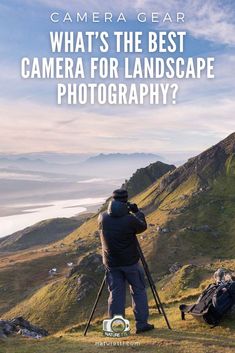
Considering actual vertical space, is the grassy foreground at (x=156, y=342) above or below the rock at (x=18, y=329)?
above

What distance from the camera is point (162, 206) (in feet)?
440

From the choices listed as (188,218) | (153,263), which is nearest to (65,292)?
(153,263)

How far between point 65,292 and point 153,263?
27132 millimetres

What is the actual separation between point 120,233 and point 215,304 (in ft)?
14.3

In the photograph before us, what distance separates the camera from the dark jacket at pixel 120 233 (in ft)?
48.3

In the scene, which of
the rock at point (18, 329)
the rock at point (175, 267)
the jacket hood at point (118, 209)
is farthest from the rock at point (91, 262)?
the jacket hood at point (118, 209)

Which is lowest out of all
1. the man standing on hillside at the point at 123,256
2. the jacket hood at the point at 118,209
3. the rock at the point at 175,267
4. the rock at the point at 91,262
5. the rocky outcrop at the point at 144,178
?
the rock at the point at 175,267

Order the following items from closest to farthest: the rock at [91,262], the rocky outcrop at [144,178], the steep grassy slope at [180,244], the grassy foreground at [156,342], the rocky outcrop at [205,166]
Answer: the grassy foreground at [156,342], the steep grassy slope at [180,244], the rock at [91,262], the rocky outcrop at [205,166], the rocky outcrop at [144,178]

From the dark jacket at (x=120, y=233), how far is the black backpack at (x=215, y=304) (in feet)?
10.5

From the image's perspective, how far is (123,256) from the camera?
48.9 ft

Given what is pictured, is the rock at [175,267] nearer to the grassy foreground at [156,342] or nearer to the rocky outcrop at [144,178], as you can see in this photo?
the grassy foreground at [156,342]

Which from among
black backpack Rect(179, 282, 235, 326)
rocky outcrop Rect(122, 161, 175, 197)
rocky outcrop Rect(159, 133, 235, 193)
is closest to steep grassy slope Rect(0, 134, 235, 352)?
rocky outcrop Rect(159, 133, 235, 193)

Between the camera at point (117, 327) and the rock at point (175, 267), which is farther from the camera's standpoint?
the rock at point (175, 267)

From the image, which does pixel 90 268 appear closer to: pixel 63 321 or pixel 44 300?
pixel 44 300
